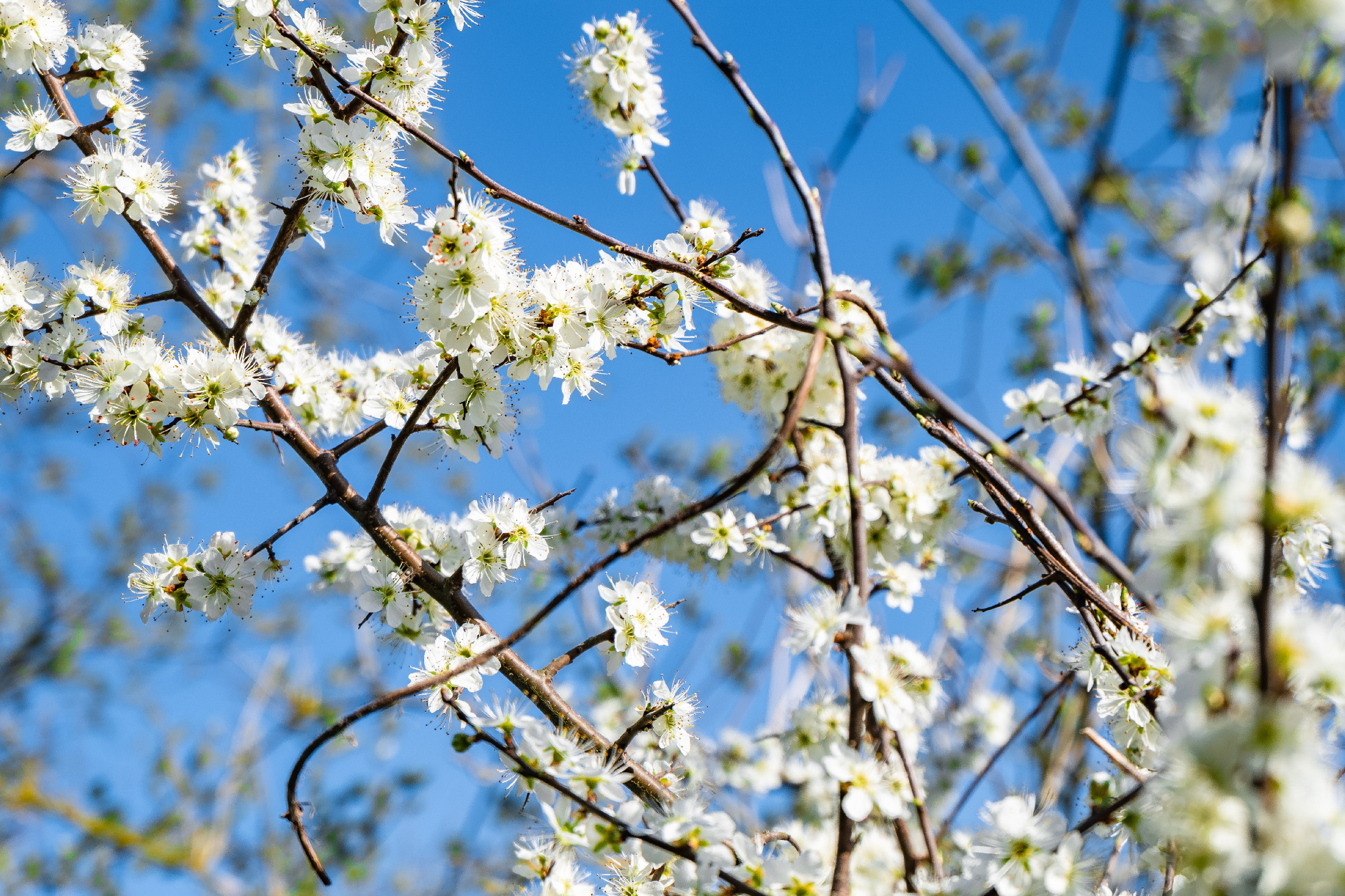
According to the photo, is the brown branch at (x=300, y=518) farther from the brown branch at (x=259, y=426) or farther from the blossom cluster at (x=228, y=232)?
the blossom cluster at (x=228, y=232)

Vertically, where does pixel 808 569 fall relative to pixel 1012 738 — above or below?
above

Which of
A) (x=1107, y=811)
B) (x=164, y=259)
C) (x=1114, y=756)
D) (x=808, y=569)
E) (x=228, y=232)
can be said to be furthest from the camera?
(x=808, y=569)

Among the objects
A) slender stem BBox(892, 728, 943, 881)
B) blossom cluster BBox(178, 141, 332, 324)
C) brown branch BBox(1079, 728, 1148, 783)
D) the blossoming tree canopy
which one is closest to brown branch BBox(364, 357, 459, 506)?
the blossoming tree canopy

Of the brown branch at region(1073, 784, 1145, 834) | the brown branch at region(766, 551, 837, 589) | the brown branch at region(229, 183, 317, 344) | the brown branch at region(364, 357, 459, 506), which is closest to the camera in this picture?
the brown branch at region(1073, 784, 1145, 834)

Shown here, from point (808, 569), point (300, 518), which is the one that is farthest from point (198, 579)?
point (808, 569)

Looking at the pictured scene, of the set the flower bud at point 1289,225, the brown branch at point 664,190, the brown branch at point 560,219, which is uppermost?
the brown branch at point 664,190

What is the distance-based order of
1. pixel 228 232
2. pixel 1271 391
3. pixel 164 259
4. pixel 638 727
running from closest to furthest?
pixel 1271 391
pixel 638 727
pixel 164 259
pixel 228 232

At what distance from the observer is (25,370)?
1977 mm

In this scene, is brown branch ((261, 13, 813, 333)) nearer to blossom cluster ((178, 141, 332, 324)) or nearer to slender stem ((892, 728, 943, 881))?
blossom cluster ((178, 141, 332, 324))

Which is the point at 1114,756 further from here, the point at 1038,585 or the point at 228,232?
the point at 228,232

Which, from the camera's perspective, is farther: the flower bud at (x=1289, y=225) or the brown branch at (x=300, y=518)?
the brown branch at (x=300, y=518)

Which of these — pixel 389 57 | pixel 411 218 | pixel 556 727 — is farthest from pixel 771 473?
pixel 389 57

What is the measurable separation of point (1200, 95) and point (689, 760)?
194 cm

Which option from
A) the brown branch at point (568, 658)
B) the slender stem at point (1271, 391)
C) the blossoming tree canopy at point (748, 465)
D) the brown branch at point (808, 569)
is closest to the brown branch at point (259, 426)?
the blossoming tree canopy at point (748, 465)
